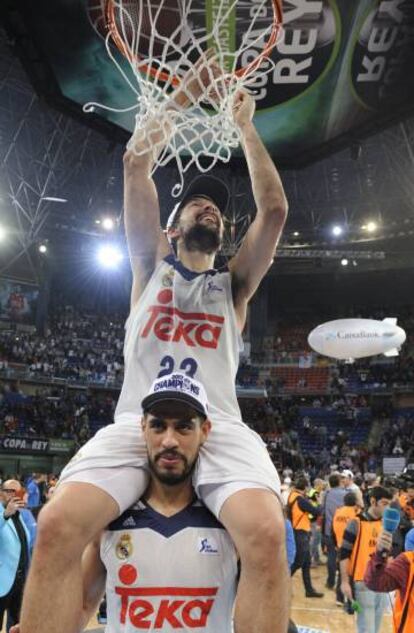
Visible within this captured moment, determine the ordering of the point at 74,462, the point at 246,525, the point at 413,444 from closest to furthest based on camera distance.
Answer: the point at 246,525
the point at 74,462
the point at 413,444

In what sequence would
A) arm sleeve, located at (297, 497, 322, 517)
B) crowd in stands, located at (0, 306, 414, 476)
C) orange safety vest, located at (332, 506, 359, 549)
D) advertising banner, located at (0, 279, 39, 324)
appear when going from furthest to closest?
advertising banner, located at (0, 279, 39, 324) < crowd in stands, located at (0, 306, 414, 476) < arm sleeve, located at (297, 497, 322, 517) < orange safety vest, located at (332, 506, 359, 549)

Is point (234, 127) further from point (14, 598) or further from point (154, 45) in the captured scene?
point (14, 598)

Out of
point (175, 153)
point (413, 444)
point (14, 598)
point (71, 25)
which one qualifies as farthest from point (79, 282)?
point (175, 153)

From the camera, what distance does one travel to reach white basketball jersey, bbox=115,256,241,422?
8.04 feet

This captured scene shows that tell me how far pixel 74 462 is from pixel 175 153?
74.2 inches

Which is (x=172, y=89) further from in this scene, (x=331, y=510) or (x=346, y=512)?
(x=331, y=510)

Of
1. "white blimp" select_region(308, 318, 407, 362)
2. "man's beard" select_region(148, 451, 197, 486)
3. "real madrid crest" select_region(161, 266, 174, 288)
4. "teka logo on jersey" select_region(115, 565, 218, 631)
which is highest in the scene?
"white blimp" select_region(308, 318, 407, 362)

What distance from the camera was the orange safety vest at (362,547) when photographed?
586 cm

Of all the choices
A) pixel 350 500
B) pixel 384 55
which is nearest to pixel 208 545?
pixel 350 500

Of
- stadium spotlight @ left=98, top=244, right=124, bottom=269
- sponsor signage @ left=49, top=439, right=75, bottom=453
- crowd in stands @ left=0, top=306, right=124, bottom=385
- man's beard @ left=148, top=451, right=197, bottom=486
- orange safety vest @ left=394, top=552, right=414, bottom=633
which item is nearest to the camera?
man's beard @ left=148, top=451, right=197, bottom=486

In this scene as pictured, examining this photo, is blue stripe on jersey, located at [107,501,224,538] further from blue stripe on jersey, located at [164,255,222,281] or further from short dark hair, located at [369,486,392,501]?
short dark hair, located at [369,486,392,501]

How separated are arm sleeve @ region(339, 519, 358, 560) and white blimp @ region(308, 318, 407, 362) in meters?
8.30

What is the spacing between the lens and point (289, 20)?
728 centimetres

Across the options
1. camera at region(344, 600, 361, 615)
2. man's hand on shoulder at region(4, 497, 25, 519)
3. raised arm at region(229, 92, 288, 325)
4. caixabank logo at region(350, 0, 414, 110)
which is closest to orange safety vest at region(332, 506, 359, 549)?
camera at region(344, 600, 361, 615)
